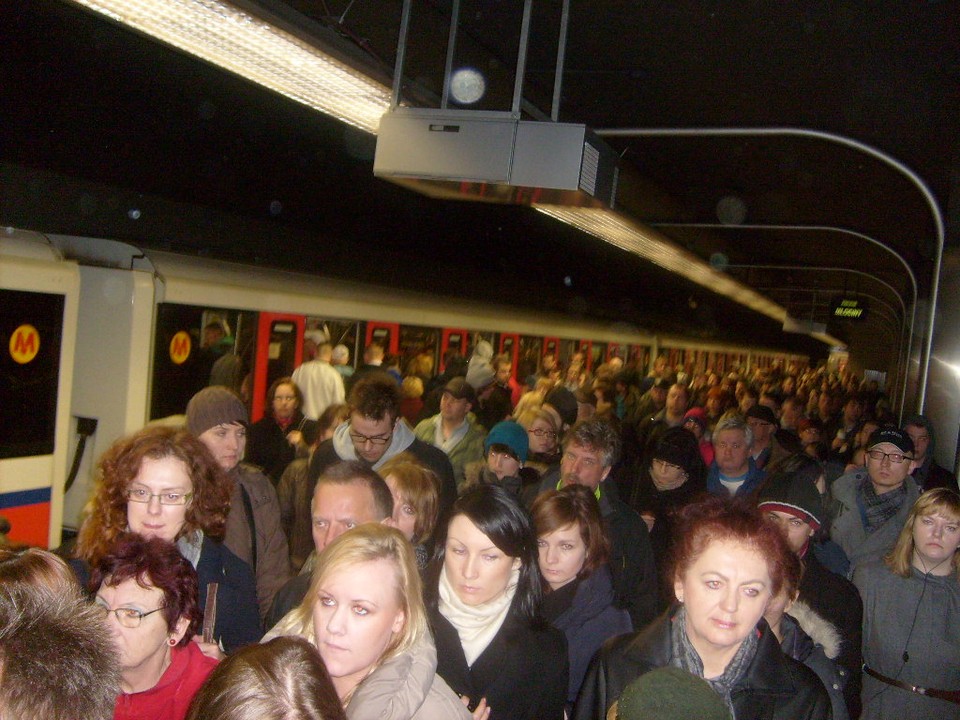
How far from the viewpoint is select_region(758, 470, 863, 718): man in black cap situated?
316 cm

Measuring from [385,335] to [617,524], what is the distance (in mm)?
6272

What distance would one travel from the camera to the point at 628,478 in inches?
273

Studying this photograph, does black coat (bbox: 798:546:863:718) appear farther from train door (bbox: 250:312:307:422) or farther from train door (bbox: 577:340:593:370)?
train door (bbox: 577:340:593:370)

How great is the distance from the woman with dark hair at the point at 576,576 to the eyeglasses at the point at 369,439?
5.01 ft

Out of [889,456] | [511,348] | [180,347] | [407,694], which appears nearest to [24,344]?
[180,347]

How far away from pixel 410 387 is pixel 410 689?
26.3 ft

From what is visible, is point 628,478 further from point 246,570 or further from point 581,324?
point 581,324

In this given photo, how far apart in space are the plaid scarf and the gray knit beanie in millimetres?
3524

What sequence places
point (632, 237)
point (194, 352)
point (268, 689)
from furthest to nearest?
1. point (632, 237)
2. point (194, 352)
3. point (268, 689)

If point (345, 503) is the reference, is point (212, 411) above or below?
above

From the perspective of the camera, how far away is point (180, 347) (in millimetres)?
6941

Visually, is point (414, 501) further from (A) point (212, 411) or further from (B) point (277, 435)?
(B) point (277, 435)

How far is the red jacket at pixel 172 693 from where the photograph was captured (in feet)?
7.38

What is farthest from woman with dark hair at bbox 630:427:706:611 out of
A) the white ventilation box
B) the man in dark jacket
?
the white ventilation box
